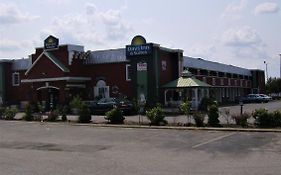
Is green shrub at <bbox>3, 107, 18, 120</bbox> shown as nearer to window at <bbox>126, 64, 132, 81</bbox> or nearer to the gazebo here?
window at <bbox>126, 64, 132, 81</bbox>

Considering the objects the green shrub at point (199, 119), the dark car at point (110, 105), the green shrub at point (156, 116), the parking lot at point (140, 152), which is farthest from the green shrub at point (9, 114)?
the green shrub at point (199, 119)

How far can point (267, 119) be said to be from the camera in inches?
916

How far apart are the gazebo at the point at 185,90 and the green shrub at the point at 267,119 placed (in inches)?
873

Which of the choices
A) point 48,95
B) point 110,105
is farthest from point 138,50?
point 48,95

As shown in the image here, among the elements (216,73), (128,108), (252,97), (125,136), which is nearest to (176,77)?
(128,108)

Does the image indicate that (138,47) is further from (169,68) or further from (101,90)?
(101,90)

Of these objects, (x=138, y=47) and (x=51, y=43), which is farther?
(x=51, y=43)

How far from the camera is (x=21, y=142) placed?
2023cm

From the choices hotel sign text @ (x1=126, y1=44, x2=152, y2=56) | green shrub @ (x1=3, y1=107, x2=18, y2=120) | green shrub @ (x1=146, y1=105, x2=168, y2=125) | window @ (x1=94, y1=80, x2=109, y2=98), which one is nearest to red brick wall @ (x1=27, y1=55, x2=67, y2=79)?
window @ (x1=94, y1=80, x2=109, y2=98)

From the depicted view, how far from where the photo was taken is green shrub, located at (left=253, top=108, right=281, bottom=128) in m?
23.1

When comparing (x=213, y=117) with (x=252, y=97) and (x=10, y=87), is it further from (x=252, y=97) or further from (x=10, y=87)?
(x=252, y=97)

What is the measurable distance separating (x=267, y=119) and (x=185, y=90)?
26.0m

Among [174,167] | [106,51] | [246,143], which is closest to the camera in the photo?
[174,167]

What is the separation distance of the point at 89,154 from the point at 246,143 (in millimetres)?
→ 5924
